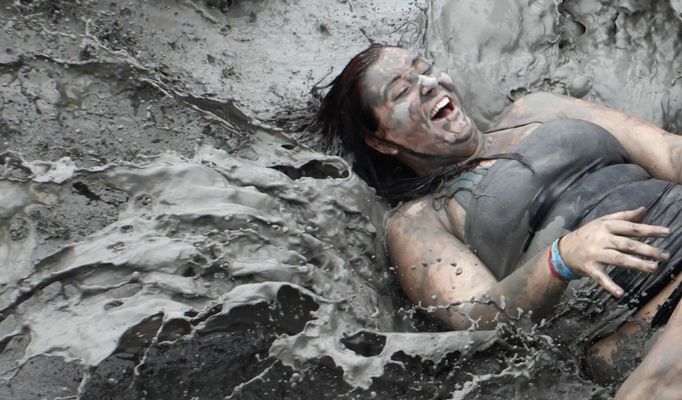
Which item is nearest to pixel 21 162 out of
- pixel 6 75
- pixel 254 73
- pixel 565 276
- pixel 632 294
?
pixel 6 75

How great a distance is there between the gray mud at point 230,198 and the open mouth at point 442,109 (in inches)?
17.5

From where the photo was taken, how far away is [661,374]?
243 cm

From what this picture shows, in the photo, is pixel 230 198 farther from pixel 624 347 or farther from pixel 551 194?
pixel 624 347

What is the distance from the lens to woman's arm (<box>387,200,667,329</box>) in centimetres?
289

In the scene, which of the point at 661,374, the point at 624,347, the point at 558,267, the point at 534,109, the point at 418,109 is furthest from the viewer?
the point at 534,109

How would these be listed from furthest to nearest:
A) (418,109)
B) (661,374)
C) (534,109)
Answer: (534,109), (418,109), (661,374)

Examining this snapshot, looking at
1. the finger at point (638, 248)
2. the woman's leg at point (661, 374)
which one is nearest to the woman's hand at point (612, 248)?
the finger at point (638, 248)

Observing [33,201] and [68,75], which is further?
[68,75]

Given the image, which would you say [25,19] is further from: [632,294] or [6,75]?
[632,294]

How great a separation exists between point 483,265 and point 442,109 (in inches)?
32.5

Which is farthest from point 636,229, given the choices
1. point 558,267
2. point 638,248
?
point 558,267

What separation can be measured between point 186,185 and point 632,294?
1.74 metres

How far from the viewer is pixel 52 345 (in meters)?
3.07

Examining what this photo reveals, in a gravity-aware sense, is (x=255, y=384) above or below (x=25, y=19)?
below
